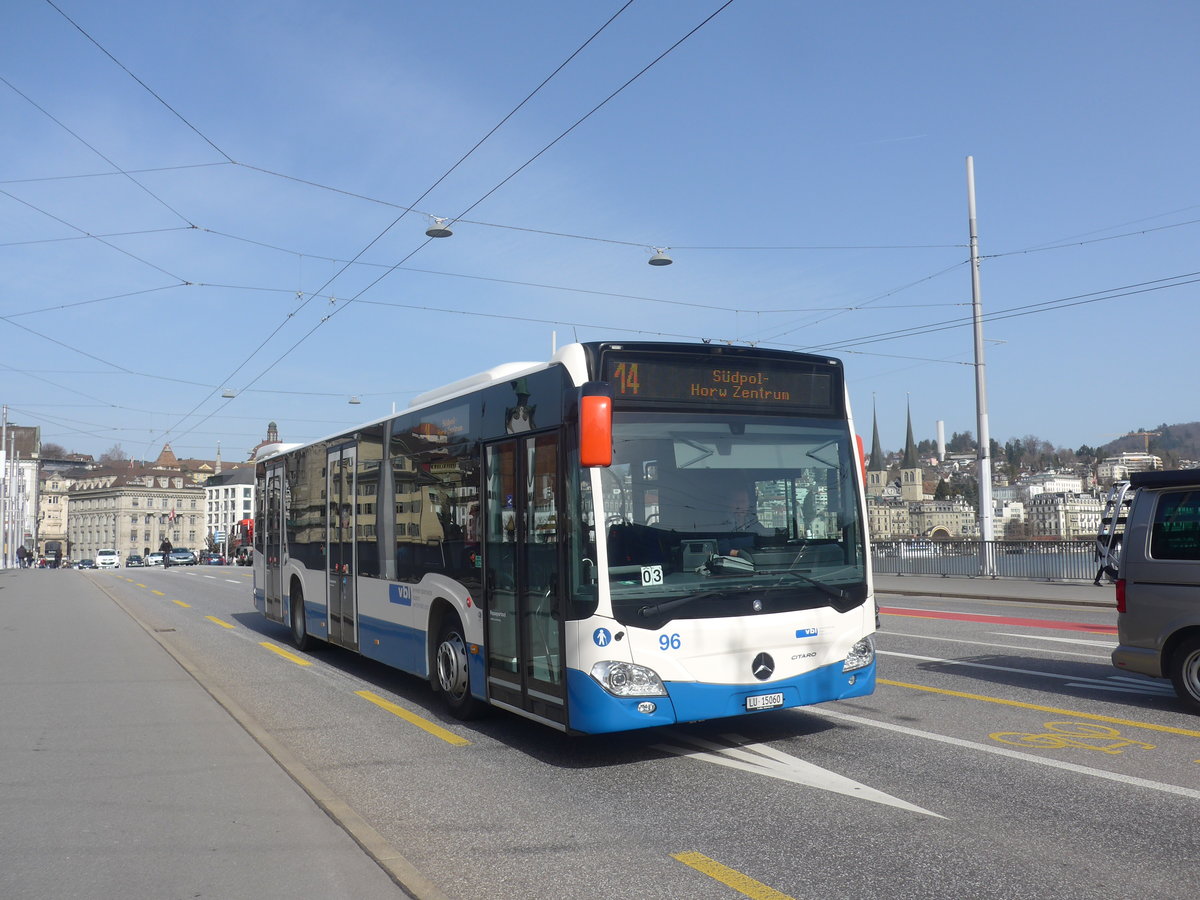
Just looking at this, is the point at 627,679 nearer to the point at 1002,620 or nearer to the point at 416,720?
the point at 416,720

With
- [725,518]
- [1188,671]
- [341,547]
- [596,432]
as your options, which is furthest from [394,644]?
[1188,671]

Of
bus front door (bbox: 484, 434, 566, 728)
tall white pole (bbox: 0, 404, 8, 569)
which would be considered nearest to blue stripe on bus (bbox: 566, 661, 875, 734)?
bus front door (bbox: 484, 434, 566, 728)

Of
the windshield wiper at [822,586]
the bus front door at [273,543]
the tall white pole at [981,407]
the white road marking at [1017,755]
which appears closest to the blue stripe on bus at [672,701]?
the windshield wiper at [822,586]

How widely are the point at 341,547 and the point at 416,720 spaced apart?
368 cm

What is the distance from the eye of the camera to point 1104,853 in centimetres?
511

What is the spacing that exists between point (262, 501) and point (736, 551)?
11.8m

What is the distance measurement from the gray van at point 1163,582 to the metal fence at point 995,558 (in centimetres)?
1378

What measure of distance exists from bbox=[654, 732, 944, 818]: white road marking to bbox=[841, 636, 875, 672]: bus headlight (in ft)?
2.68

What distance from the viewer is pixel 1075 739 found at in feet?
25.3

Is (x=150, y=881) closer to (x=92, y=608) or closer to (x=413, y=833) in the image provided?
(x=413, y=833)

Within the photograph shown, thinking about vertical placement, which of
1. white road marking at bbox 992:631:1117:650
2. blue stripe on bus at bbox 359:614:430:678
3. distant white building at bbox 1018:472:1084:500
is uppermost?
distant white building at bbox 1018:472:1084:500

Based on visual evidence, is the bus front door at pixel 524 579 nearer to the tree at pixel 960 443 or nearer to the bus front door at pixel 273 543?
the bus front door at pixel 273 543

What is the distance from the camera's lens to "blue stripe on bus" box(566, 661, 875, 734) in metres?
6.88

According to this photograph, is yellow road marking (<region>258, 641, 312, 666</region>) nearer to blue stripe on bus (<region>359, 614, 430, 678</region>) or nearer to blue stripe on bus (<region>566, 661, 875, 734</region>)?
blue stripe on bus (<region>359, 614, 430, 678</region>)
